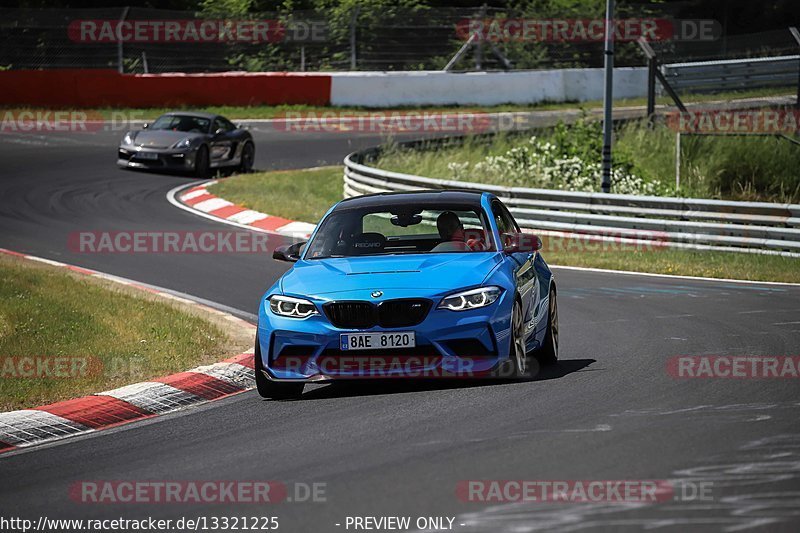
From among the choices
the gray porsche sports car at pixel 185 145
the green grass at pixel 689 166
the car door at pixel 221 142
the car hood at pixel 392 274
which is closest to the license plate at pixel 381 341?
the car hood at pixel 392 274

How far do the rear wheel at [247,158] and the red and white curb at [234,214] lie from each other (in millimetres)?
3552

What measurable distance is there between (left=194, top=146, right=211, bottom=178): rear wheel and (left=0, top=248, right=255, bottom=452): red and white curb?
18.1 meters

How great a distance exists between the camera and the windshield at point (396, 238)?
10.1 meters

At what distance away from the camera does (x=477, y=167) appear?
86.9 feet

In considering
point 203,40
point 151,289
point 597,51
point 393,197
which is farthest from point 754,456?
point 597,51

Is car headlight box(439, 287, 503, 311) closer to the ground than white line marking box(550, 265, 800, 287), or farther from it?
farther from it

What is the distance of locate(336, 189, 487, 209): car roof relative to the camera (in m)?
10.4

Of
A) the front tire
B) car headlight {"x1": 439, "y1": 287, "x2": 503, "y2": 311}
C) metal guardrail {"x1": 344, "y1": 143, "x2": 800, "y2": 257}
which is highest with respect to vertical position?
car headlight {"x1": 439, "y1": 287, "x2": 503, "y2": 311}

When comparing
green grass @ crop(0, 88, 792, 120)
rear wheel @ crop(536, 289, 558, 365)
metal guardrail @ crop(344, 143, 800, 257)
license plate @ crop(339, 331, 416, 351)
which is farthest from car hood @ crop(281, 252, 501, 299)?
green grass @ crop(0, 88, 792, 120)

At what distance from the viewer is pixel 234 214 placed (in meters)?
23.8

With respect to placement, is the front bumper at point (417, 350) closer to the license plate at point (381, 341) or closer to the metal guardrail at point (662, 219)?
the license plate at point (381, 341)

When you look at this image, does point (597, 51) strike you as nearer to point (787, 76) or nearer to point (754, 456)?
point (787, 76)

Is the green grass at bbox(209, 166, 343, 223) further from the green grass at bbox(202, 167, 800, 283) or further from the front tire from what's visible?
the front tire

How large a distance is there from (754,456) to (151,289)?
10422mm
